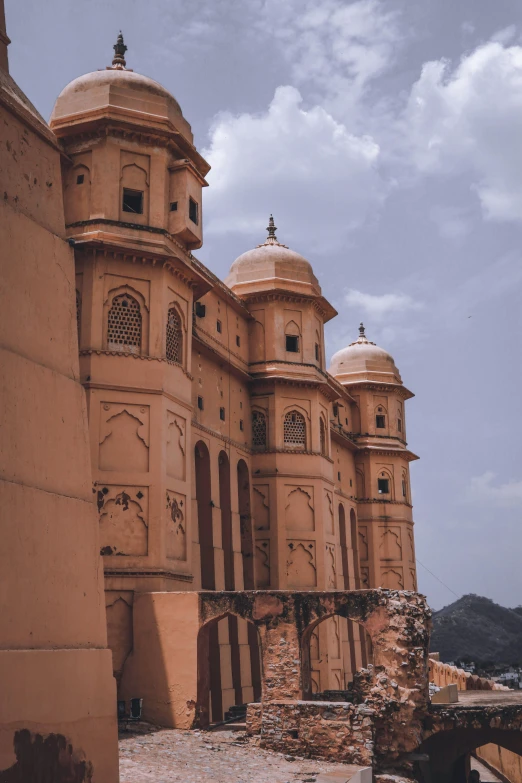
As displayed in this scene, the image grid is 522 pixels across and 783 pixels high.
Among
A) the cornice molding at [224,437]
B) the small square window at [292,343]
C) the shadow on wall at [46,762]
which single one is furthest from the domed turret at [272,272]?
the shadow on wall at [46,762]

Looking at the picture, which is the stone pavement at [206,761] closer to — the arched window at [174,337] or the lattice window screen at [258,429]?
the arched window at [174,337]

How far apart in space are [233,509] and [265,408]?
3.86 metres

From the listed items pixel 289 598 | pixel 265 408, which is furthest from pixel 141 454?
pixel 265 408

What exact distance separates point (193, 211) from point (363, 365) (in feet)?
64.8

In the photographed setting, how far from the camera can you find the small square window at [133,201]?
19.8 meters

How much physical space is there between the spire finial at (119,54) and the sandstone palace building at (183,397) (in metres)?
0.50

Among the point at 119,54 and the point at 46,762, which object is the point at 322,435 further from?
the point at 46,762

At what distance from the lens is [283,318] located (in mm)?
27953

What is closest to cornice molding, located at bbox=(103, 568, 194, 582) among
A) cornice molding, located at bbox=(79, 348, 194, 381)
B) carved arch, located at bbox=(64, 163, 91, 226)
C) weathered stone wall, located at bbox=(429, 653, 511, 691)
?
cornice molding, located at bbox=(79, 348, 194, 381)

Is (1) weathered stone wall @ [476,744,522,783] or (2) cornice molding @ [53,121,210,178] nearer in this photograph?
(2) cornice molding @ [53,121,210,178]

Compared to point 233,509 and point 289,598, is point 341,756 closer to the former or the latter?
point 289,598

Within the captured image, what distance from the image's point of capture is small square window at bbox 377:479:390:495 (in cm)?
3882

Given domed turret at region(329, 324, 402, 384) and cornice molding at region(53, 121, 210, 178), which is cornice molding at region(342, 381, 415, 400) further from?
cornice molding at region(53, 121, 210, 178)

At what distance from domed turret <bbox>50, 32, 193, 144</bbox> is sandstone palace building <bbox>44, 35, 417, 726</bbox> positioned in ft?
0.12
